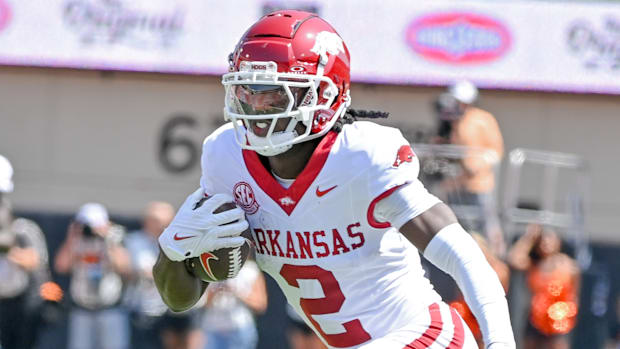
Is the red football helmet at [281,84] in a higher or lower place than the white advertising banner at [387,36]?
higher

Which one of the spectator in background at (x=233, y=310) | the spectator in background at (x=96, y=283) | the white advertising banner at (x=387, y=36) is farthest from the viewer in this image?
the white advertising banner at (x=387, y=36)

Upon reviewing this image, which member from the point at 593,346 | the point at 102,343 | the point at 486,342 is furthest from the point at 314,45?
the point at 593,346

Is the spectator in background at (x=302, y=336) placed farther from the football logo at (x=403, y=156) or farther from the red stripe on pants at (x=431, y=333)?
the football logo at (x=403, y=156)

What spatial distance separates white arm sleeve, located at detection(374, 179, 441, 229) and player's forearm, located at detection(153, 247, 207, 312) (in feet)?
2.04

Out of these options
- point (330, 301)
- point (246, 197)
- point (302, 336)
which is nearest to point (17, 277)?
point (302, 336)

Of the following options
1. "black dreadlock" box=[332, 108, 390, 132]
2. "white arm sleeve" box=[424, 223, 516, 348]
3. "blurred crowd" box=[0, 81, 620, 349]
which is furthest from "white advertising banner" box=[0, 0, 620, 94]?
"white arm sleeve" box=[424, 223, 516, 348]

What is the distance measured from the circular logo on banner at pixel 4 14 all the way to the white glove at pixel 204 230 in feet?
22.7

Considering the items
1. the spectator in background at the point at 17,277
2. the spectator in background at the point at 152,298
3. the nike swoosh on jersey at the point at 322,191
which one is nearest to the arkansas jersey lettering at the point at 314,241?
the nike swoosh on jersey at the point at 322,191

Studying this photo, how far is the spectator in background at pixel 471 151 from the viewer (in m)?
→ 7.37

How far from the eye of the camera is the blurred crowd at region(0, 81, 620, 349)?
743 centimetres

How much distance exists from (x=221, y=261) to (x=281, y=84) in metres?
0.54

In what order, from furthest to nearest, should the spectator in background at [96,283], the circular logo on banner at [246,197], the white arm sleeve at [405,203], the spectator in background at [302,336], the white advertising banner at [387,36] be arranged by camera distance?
1. the white advertising banner at [387,36]
2. the spectator in background at [96,283]
3. the spectator in background at [302,336]
4. the circular logo on banner at [246,197]
5. the white arm sleeve at [405,203]

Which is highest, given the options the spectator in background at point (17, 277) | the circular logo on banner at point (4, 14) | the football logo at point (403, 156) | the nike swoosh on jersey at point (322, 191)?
the football logo at point (403, 156)

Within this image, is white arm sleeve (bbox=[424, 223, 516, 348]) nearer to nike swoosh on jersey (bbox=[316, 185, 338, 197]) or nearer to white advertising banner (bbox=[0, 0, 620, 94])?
nike swoosh on jersey (bbox=[316, 185, 338, 197])
